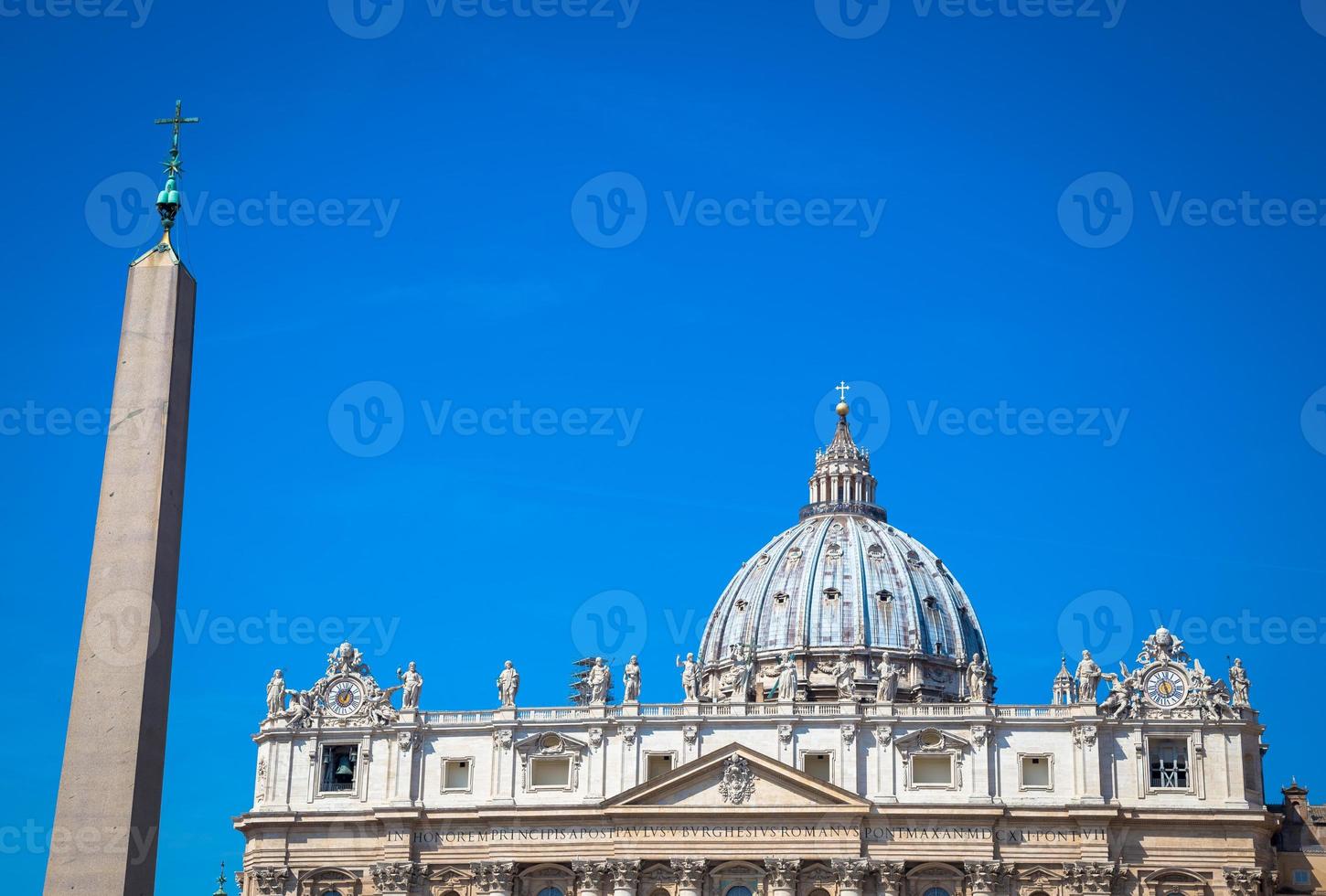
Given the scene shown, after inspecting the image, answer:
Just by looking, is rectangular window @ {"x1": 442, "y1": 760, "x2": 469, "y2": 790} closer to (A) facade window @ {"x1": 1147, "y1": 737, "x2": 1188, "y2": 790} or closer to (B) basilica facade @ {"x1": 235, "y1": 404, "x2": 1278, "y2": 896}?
(B) basilica facade @ {"x1": 235, "y1": 404, "x2": 1278, "y2": 896}

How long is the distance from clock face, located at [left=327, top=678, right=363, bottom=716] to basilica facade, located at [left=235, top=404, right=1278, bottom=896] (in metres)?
0.09

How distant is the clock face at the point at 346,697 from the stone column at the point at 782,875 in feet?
64.6

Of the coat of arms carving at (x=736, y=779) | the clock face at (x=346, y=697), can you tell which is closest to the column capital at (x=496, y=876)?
the coat of arms carving at (x=736, y=779)

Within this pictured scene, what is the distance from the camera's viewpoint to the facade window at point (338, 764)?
94312 mm

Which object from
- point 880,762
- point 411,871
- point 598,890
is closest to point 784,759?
point 880,762

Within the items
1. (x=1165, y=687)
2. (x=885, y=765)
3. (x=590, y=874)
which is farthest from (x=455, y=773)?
(x=1165, y=687)

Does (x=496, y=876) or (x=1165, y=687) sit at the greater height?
(x=1165, y=687)

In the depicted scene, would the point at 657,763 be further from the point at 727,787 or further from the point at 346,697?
the point at 346,697

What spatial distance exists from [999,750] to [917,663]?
156 ft

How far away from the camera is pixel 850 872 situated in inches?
3472

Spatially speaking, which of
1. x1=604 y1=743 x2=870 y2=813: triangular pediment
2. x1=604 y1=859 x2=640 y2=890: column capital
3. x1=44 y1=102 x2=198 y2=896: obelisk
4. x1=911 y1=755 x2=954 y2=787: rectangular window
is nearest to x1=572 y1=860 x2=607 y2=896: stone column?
x1=604 y1=859 x2=640 y2=890: column capital

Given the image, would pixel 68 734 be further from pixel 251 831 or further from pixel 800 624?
pixel 800 624

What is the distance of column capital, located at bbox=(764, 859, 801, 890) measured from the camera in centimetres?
8862

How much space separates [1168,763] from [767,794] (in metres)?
16.8
